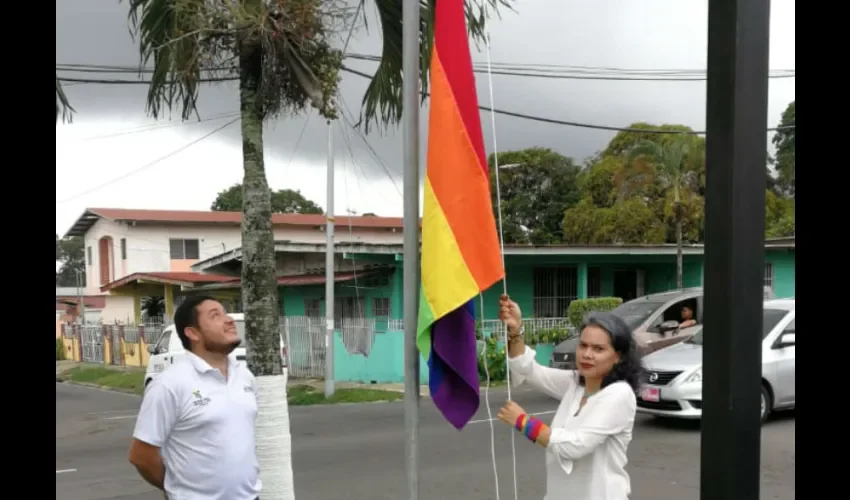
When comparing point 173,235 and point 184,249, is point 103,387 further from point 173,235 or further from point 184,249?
point 173,235

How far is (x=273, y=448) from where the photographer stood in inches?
173

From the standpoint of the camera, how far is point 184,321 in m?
3.37

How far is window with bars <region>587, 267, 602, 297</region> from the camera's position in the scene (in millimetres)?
23547

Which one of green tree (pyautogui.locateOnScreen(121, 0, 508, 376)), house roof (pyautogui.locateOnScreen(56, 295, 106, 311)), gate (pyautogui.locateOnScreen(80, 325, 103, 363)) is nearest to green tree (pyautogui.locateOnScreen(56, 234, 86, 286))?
house roof (pyautogui.locateOnScreen(56, 295, 106, 311))

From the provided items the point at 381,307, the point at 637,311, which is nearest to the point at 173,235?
the point at 381,307

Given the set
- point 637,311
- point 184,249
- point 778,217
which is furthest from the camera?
point 184,249

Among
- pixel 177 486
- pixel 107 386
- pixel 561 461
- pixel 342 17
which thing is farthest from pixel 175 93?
pixel 107 386

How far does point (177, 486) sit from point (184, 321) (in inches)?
27.9

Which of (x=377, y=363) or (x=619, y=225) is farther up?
(x=619, y=225)

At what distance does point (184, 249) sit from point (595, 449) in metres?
33.9

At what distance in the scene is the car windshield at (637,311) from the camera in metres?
14.3

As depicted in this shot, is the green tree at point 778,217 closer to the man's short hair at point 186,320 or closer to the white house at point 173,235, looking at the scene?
the white house at point 173,235

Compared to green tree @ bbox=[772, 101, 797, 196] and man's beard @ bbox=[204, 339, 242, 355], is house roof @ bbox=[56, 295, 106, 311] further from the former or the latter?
man's beard @ bbox=[204, 339, 242, 355]
